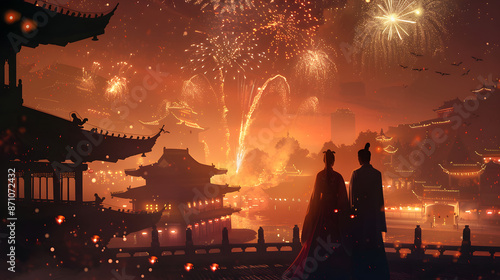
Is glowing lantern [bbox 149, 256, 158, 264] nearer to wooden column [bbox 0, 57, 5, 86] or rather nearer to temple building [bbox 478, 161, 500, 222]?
wooden column [bbox 0, 57, 5, 86]

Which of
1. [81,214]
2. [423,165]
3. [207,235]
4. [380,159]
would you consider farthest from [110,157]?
[380,159]

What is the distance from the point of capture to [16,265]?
10.4 meters

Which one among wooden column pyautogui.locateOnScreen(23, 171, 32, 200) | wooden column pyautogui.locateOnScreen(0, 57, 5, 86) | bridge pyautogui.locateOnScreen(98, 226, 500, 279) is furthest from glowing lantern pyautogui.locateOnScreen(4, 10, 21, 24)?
bridge pyautogui.locateOnScreen(98, 226, 500, 279)

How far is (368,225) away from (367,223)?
0.03 m

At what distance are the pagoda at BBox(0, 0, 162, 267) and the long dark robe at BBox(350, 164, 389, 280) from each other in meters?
7.03

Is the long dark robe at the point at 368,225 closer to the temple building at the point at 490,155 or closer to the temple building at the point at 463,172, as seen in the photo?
the temple building at the point at 463,172

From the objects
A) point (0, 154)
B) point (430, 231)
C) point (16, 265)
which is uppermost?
point (0, 154)

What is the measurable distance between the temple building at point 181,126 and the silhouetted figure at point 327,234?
303 ft

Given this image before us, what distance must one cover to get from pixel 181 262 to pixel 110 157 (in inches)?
245

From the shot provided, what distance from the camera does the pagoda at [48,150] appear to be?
10305mm

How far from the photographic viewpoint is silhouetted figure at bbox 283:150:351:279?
22.4 ft

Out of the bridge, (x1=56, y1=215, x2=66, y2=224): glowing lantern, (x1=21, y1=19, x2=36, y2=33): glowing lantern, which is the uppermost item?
(x1=21, y1=19, x2=36, y2=33): glowing lantern

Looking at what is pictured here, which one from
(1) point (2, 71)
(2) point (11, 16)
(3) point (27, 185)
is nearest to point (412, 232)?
(3) point (27, 185)

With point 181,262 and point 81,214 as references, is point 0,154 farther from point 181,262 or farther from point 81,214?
point 181,262
